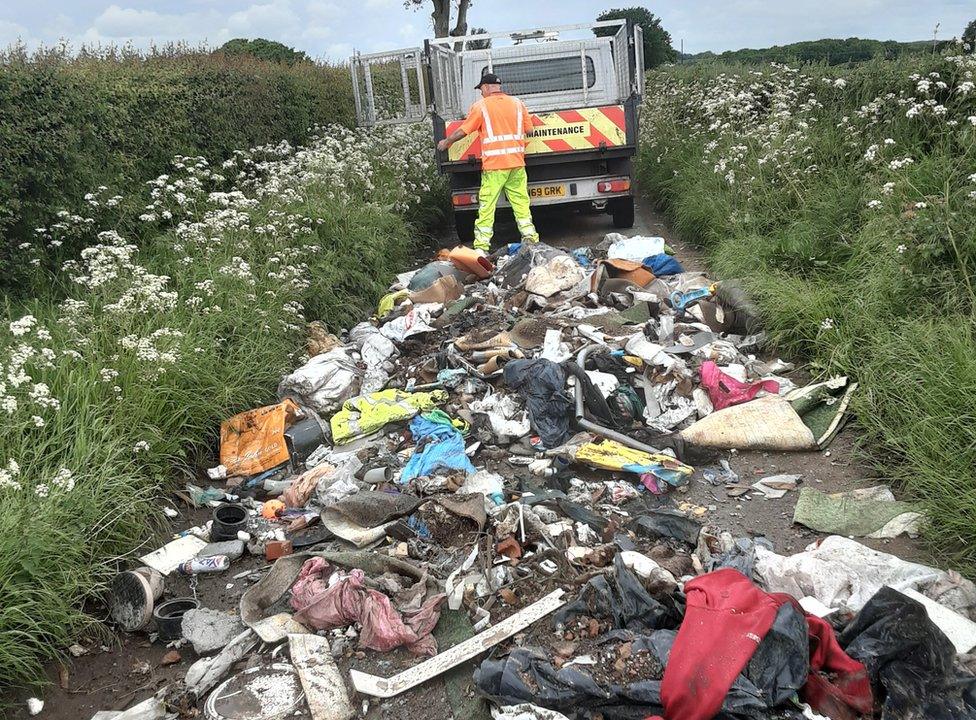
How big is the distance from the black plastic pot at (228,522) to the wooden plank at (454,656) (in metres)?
1.37

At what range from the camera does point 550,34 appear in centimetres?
994

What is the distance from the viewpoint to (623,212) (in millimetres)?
9758

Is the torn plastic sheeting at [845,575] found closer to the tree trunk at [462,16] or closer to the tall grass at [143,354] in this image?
the tall grass at [143,354]

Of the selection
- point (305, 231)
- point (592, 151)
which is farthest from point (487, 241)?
point (305, 231)

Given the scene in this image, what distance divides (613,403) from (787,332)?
152 centimetres

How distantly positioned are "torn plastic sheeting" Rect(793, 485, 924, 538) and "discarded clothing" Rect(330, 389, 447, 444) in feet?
7.79

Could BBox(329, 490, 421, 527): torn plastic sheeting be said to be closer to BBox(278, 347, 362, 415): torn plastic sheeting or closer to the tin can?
the tin can

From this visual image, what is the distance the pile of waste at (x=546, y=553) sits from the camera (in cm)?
261

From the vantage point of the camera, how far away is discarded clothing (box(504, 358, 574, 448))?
4844mm

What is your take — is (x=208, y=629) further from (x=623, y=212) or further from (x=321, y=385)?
(x=623, y=212)

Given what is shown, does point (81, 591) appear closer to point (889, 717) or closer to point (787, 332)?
point (889, 717)

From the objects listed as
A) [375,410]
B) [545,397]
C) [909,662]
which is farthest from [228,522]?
[909,662]

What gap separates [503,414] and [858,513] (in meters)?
2.15

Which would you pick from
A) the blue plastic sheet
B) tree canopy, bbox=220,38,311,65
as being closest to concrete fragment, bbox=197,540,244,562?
the blue plastic sheet
